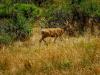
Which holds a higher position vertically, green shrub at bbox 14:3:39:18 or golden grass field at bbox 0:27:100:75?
golden grass field at bbox 0:27:100:75

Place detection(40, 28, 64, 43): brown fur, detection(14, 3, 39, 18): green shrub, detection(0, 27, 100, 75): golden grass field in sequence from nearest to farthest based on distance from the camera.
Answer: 1. detection(0, 27, 100, 75): golden grass field
2. detection(40, 28, 64, 43): brown fur
3. detection(14, 3, 39, 18): green shrub

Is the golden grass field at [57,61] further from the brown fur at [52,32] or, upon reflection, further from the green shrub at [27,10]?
the green shrub at [27,10]

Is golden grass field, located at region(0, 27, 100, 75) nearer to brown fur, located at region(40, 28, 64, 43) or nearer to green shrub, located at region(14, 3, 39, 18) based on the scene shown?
brown fur, located at region(40, 28, 64, 43)

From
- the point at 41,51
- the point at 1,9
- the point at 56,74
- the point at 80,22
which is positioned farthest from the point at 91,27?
the point at 56,74

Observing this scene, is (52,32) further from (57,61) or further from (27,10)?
(57,61)

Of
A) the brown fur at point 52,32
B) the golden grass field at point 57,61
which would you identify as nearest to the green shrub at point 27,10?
the brown fur at point 52,32

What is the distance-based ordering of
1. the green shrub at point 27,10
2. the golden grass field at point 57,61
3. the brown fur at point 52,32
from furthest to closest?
the green shrub at point 27,10 < the brown fur at point 52,32 < the golden grass field at point 57,61

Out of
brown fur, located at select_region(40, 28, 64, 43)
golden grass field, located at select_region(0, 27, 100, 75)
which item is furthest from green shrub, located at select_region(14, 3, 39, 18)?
golden grass field, located at select_region(0, 27, 100, 75)

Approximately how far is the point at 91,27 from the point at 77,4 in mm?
2220

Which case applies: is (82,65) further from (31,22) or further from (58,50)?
(31,22)

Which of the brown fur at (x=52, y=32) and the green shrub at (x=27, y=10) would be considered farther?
the green shrub at (x=27, y=10)

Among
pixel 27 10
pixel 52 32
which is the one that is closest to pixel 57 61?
pixel 52 32

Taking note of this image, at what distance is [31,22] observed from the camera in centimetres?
1794

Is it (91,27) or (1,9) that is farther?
(1,9)
